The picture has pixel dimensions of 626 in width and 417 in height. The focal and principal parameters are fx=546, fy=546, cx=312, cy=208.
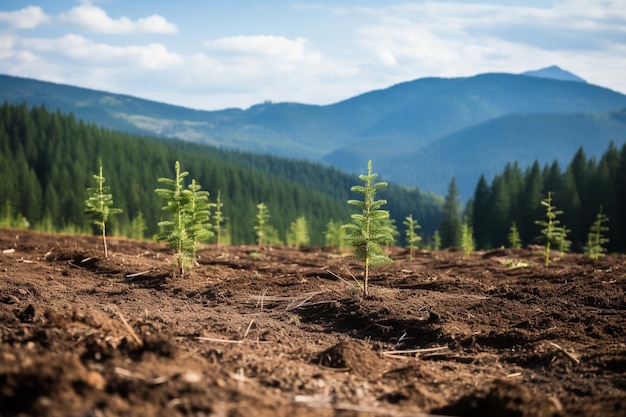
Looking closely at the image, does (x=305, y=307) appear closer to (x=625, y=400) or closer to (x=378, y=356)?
(x=378, y=356)

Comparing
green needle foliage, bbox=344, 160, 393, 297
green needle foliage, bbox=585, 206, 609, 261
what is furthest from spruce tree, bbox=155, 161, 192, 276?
green needle foliage, bbox=585, 206, 609, 261

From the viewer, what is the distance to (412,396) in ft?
19.0

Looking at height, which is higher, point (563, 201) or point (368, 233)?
point (368, 233)

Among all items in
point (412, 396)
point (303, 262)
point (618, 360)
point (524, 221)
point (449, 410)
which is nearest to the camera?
point (449, 410)

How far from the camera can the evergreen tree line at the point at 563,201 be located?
60.0 m

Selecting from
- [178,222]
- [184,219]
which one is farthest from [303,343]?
[184,219]

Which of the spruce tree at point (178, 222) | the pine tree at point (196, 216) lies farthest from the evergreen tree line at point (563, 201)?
the spruce tree at point (178, 222)

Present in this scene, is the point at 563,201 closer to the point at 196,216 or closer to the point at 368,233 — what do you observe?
the point at 196,216

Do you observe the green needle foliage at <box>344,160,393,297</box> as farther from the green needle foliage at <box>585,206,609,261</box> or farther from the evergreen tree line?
the evergreen tree line

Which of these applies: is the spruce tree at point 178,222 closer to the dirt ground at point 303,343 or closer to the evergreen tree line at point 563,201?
the dirt ground at point 303,343

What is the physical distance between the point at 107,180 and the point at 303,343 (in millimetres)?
83516

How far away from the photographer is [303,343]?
343 inches

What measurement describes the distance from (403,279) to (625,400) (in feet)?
32.2

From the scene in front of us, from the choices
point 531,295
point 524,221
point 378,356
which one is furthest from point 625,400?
point 524,221
